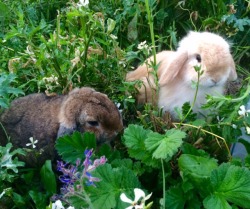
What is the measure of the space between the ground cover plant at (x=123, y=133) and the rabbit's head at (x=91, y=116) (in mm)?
123

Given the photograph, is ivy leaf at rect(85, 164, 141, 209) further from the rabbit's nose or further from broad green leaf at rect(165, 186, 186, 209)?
the rabbit's nose

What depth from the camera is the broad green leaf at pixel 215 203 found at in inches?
90.3

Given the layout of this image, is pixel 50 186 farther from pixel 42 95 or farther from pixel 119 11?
pixel 119 11

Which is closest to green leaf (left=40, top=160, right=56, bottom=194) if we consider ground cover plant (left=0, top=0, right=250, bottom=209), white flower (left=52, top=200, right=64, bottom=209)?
ground cover plant (left=0, top=0, right=250, bottom=209)

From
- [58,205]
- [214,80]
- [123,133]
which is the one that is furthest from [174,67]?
[58,205]

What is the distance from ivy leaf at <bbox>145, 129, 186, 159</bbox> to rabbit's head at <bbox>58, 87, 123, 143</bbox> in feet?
1.62

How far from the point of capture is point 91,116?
2.92m

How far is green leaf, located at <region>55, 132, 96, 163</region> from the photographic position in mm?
2682

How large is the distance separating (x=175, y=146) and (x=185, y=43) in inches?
48.2

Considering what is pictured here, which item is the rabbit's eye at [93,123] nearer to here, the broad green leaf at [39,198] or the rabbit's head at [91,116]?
the rabbit's head at [91,116]

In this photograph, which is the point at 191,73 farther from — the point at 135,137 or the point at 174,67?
the point at 135,137

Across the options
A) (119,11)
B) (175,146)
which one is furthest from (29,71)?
(175,146)

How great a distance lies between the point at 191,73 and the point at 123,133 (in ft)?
1.95

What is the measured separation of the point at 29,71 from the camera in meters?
3.42
